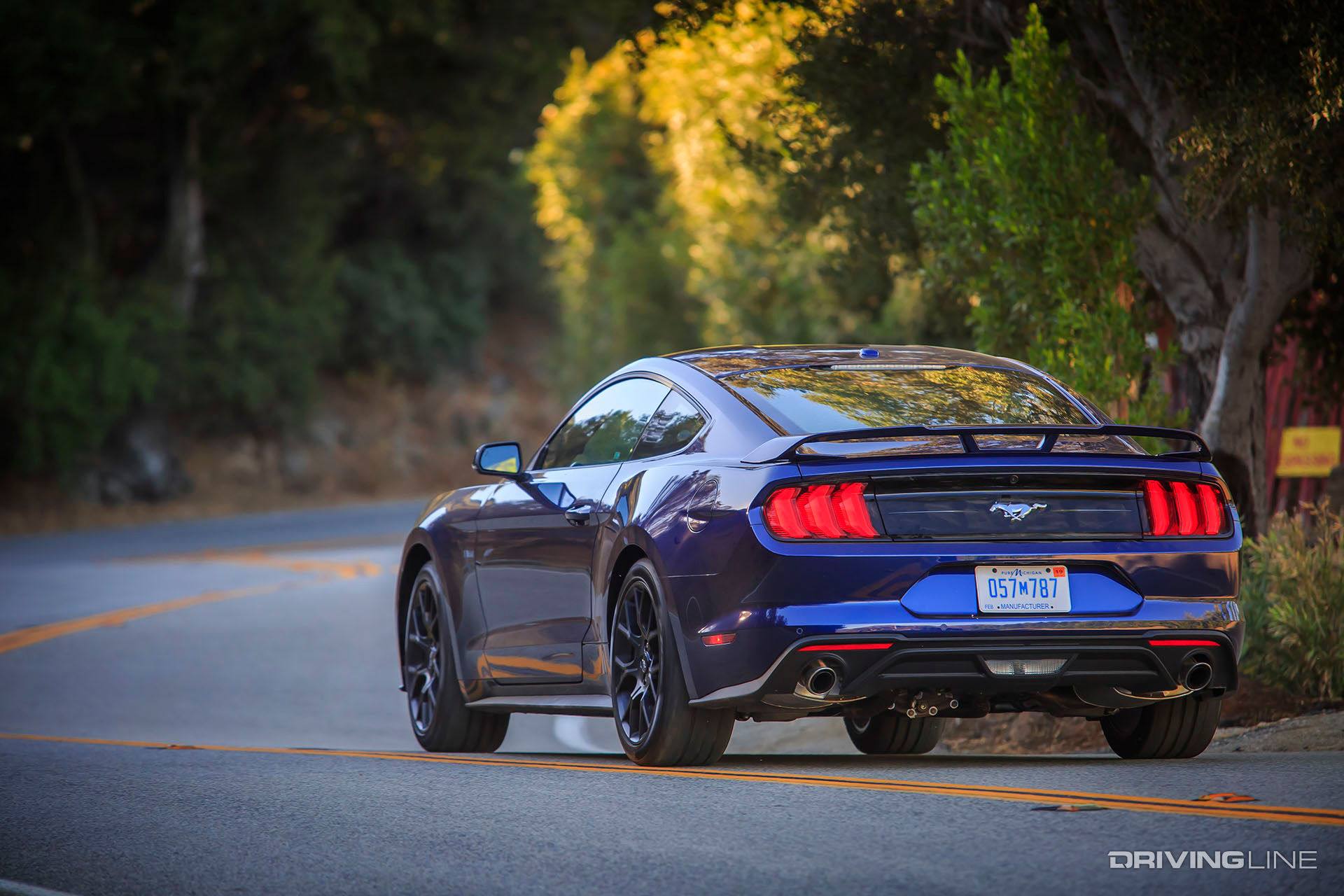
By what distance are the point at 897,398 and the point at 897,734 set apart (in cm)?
211

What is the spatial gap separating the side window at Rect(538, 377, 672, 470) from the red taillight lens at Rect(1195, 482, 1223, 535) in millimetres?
2134

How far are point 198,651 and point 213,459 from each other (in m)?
27.0

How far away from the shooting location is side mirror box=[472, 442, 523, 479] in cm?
816

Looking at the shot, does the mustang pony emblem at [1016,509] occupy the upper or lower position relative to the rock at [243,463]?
upper

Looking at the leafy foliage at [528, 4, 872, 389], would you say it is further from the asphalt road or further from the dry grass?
the asphalt road

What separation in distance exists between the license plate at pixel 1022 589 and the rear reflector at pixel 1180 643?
35cm

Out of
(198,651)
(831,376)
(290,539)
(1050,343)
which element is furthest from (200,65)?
(831,376)

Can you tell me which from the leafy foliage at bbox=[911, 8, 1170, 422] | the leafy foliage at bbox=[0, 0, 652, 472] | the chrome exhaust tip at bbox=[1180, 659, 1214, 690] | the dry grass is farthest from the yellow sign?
the dry grass

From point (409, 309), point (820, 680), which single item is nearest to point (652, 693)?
point (820, 680)

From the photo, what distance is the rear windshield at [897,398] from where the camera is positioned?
22.0 ft

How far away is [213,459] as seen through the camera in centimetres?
4231

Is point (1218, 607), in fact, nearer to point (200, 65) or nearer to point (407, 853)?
point (407, 853)

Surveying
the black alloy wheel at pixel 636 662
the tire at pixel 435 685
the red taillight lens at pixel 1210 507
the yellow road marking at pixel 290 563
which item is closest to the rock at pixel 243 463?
the yellow road marking at pixel 290 563

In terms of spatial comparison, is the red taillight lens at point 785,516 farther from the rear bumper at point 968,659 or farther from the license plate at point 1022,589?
the license plate at point 1022,589
